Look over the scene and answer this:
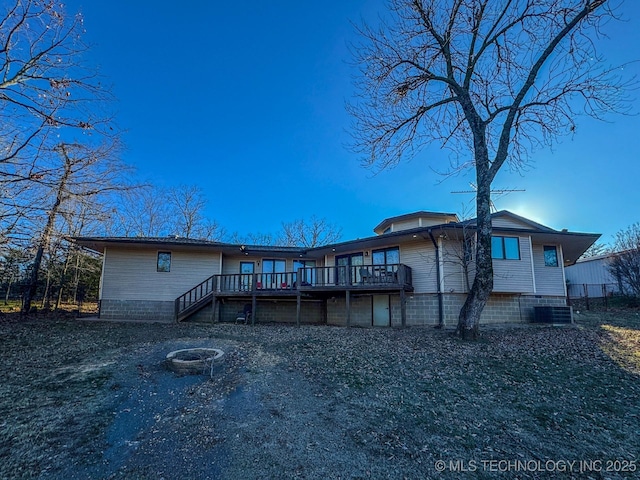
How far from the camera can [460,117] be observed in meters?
11.3

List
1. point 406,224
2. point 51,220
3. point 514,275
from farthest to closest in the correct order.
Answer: point 406,224, point 514,275, point 51,220

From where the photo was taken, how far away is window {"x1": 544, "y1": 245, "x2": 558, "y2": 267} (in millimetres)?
14742

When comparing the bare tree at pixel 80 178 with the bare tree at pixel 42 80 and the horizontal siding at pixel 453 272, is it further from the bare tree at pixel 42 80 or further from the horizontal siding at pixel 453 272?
the horizontal siding at pixel 453 272

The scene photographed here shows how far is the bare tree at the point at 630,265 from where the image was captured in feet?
56.1

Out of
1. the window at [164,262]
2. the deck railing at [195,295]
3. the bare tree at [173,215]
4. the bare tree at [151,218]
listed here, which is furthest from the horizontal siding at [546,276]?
the bare tree at [173,215]

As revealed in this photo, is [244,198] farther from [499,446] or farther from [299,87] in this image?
[499,446]

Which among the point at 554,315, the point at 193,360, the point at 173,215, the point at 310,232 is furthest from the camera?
the point at 310,232

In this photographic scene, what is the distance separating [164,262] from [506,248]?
50.2 ft

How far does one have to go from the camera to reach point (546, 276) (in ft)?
47.7

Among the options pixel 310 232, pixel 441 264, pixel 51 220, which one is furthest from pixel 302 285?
pixel 310 232

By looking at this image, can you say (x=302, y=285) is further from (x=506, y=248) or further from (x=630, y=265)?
(x=630, y=265)

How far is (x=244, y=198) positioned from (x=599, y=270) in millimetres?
30888

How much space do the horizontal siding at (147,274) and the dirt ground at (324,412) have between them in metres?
6.89

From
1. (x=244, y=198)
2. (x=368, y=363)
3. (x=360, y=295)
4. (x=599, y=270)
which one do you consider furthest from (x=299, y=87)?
(x=599, y=270)
